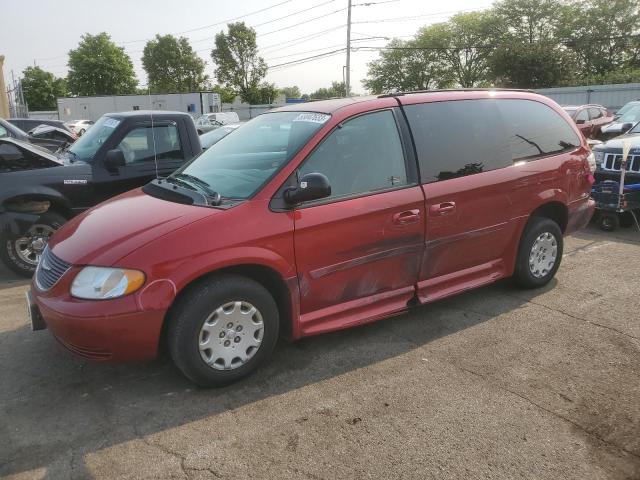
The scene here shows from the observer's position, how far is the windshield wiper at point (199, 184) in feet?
11.1

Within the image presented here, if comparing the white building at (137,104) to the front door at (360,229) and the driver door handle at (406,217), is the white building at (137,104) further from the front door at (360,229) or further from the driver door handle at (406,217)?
the driver door handle at (406,217)

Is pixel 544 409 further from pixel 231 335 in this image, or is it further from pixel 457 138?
pixel 457 138

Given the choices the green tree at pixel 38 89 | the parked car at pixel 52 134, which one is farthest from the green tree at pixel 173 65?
the parked car at pixel 52 134

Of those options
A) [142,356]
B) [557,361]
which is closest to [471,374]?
[557,361]

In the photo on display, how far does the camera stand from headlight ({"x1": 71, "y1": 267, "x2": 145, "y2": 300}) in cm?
289

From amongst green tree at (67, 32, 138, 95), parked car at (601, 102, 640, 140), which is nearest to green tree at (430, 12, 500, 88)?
green tree at (67, 32, 138, 95)

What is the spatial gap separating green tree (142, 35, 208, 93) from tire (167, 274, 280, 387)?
8578 centimetres

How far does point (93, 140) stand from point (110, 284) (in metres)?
3.98

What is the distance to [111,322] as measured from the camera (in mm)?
2865

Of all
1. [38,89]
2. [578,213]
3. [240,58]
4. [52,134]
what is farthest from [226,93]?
[578,213]

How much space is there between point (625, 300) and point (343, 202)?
9.58 feet

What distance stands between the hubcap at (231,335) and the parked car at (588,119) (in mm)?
14289

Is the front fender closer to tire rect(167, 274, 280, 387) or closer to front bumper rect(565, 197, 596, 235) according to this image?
tire rect(167, 274, 280, 387)

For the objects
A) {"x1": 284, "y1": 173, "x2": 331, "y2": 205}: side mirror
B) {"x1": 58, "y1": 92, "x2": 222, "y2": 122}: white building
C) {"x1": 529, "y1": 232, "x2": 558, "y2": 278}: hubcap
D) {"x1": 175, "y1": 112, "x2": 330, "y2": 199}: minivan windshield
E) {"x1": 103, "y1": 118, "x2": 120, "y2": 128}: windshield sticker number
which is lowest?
{"x1": 529, "y1": 232, "x2": 558, "y2": 278}: hubcap
